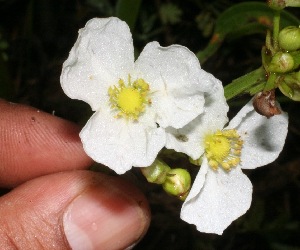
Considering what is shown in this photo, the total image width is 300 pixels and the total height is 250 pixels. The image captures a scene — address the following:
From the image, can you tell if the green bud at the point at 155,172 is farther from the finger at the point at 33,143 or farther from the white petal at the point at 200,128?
the finger at the point at 33,143

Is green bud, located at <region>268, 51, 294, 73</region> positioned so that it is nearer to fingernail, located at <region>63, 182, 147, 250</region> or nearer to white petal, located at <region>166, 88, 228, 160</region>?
white petal, located at <region>166, 88, 228, 160</region>

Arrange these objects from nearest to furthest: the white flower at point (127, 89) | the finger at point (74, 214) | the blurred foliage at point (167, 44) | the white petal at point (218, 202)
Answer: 1. the white flower at point (127, 89)
2. the white petal at point (218, 202)
3. the finger at point (74, 214)
4. the blurred foliage at point (167, 44)

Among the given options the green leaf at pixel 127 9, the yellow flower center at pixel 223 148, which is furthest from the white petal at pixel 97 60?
the green leaf at pixel 127 9

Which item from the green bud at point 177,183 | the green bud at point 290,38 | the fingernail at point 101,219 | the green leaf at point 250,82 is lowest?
the fingernail at point 101,219

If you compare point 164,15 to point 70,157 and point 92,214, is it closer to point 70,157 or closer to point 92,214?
point 70,157

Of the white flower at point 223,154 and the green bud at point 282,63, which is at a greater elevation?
the green bud at point 282,63

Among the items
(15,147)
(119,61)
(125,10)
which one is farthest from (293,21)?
(15,147)

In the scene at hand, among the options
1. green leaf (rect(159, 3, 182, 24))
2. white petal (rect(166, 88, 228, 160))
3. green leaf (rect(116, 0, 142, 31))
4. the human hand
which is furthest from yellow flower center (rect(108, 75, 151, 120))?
green leaf (rect(159, 3, 182, 24))

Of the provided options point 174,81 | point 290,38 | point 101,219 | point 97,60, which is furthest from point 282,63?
point 101,219
